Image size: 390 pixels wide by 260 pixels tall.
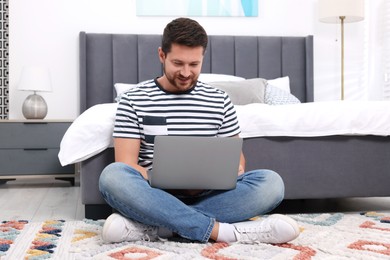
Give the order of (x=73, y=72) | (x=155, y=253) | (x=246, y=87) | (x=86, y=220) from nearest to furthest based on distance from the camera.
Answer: (x=155, y=253)
(x=86, y=220)
(x=246, y=87)
(x=73, y=72)

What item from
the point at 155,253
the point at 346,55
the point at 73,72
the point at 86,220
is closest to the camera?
the point at 155,253

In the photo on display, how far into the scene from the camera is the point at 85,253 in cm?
169

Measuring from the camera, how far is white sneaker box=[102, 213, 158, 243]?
179cm

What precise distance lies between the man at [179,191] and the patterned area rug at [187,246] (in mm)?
55

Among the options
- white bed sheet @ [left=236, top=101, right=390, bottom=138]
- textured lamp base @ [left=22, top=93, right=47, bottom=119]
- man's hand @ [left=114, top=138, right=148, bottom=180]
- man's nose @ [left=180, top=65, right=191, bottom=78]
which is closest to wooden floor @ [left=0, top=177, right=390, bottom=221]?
white bed sheet @ [left=236, top=101, right=390, bottom=138]

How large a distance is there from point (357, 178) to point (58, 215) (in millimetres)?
1402

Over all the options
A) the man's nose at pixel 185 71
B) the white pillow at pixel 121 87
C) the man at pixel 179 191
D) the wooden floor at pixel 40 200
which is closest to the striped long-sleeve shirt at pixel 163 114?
the man at pixel 179 191

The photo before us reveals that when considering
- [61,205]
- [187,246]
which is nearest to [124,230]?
[187,246]

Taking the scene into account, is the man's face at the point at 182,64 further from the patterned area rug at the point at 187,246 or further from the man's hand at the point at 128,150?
the patterned area rug at the point at 187,246

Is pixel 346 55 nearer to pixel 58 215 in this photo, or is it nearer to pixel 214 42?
pixel 214 42

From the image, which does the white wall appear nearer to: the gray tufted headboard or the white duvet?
the gray tufted headboard

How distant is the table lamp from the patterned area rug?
1838 mm

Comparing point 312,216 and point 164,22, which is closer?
point 312,216

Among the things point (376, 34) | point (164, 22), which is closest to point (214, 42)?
point (164, 22)
